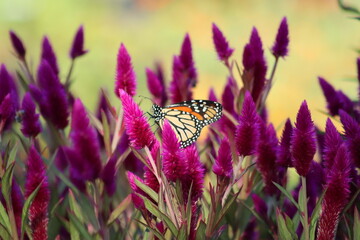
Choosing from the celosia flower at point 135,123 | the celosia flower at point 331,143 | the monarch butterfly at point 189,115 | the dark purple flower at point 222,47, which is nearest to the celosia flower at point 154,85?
the monarch butterfly at point 189,115

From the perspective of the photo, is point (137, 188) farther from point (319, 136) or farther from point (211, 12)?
point (211, 12)

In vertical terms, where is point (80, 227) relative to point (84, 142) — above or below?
below

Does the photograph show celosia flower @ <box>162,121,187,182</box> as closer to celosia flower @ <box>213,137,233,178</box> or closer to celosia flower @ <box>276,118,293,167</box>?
celosia flower @ <box>213,137,233,178</box>

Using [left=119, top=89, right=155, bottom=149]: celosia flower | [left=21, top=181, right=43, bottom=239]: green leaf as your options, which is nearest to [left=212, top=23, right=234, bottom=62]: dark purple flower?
[left=119, top=89, right=155, bottom=149]: celosia flower

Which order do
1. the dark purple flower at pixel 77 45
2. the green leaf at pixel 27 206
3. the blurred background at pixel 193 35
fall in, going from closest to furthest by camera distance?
the green leaf at pixel 27 206 < the dark purple flower at pixel 77 45 < the blurred background at pixel 193 35

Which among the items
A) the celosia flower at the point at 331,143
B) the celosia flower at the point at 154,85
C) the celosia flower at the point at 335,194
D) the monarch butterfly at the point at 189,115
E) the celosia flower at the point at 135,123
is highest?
the celosia flower at the point at 154,85

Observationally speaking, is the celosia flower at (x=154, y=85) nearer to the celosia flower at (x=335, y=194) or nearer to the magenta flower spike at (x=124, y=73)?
the magenta flower spike at (x=124, y=73)

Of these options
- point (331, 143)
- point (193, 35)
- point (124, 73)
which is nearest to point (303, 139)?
point (331, 143)

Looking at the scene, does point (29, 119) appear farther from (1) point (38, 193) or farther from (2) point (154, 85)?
(2) point (154, 85)
